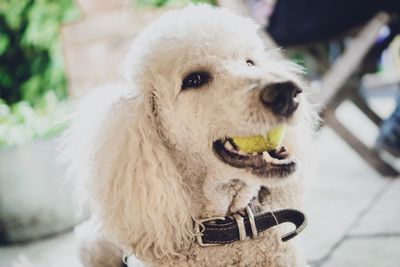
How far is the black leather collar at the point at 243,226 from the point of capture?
1237 millimetres

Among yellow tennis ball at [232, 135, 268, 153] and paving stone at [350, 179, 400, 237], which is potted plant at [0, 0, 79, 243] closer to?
yellow tennis ball at [232, 135, 268, 153]

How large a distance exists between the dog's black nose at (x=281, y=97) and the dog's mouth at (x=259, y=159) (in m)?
0.13

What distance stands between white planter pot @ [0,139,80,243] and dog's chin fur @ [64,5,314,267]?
1.13 metres

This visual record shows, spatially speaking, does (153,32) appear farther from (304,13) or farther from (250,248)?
(304,13)

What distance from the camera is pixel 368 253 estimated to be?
1.69 meters

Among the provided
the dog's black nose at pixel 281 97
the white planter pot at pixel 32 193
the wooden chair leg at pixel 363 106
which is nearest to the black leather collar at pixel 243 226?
the dog's black nose at pixel 281 97

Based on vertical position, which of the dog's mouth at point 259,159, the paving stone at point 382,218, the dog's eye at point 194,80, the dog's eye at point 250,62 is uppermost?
the dog's eye at point 250,62

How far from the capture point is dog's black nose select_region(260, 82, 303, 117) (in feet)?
3.52

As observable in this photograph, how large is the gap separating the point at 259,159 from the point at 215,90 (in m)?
0.20

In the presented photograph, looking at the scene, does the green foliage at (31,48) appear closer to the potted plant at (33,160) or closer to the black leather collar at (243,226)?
the potted plant at (33,160)

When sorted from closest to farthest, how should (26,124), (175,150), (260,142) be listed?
(260,142)
(175,150)
(26,124)

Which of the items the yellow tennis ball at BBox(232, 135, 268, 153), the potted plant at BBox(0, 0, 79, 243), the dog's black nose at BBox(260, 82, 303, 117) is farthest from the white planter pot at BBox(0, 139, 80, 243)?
the dog's black nose at BBox(260, 82, 303, 117)

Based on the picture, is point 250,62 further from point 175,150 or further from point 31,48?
point 31,48

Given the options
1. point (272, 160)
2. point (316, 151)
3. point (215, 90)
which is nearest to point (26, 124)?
point (316, 151)
